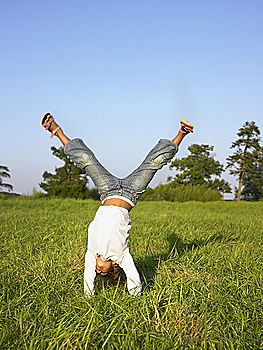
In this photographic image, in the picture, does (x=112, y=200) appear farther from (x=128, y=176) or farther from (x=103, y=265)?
(x=103, y=265)

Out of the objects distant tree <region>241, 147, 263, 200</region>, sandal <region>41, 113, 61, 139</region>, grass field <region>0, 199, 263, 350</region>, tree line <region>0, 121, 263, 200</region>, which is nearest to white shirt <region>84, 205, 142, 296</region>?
grass field <region>0, 199, 263, 350</region>

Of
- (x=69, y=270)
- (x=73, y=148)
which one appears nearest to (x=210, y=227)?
(x=69, y=270)

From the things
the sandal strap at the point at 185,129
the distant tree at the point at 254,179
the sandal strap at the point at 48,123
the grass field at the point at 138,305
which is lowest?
the grass field at the point at 138,305

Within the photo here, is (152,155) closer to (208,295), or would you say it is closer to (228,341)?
(208,295)

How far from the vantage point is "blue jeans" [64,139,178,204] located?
3.09 m

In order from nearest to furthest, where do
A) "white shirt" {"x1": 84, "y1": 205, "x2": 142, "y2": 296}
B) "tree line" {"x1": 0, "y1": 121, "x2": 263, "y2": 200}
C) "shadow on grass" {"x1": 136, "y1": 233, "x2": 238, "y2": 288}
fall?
"white shirt" {"x1": 84, "y1": 205, "x2": 142, "y2": 296}, "shadow on grass" {"x1": 136, "y1": 233, "x2": 238, "y2": 288}, "tree line" {"x1": 0, "y1": 121, "x2": 263, "y2": 200}

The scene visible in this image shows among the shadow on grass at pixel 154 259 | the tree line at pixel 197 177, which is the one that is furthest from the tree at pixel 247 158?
the shadow on grass at pixel 154 259

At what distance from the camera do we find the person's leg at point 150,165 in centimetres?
315

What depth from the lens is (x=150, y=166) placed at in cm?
322

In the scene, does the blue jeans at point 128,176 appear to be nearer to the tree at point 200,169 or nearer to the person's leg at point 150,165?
the person's leg at point 150,165

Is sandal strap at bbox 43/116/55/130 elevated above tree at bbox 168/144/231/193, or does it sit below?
below

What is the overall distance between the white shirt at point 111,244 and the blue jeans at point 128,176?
20 cm

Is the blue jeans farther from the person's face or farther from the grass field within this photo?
the grass field

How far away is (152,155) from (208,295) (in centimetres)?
122
